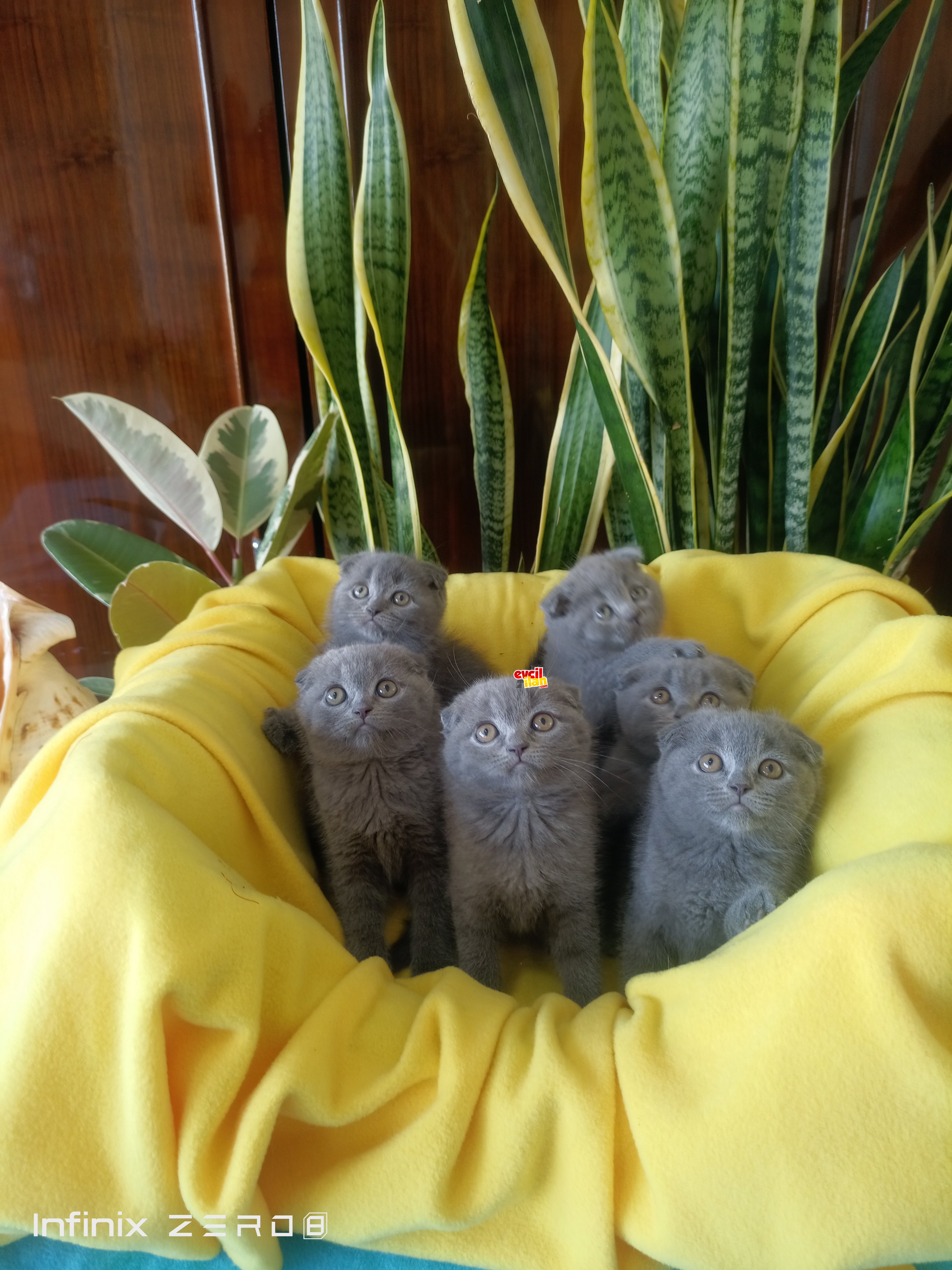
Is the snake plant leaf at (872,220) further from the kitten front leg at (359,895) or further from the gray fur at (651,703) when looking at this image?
the kitten front leg at (359,895)

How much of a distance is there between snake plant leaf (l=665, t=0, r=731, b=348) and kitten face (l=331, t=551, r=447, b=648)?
58 centimetres

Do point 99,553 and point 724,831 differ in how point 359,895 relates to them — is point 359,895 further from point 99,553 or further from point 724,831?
point 99,553

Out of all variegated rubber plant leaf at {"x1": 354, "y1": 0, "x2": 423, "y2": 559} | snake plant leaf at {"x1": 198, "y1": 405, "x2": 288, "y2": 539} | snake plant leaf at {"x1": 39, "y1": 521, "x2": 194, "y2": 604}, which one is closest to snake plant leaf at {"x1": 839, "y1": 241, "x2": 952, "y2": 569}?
variegated rubber plant leaf at {"x1": 354, "y1": 0, "x2": 423, "y2": 559}

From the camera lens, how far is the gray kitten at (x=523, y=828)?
37.3 inches

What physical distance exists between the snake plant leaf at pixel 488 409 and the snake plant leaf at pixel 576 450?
10 cm

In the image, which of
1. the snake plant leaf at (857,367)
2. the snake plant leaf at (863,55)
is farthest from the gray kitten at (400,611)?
the snake plant leaf at (863,55)

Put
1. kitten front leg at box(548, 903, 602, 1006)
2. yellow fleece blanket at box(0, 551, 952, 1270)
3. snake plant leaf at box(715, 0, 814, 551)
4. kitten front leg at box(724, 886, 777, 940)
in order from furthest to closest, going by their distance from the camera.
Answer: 1. snake plant leaf at box(715, 0, 814, 551)
2. kitten front leg at box(548, 903, 602, 1006)
3. kitten front leg at box(724, 886, 777, 940)
4. yellow fleece blanket at box(0, 551, 952, 1270)

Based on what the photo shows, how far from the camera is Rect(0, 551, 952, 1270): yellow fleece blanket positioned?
634 mm

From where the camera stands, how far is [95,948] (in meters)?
0.70

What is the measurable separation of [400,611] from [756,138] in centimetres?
81

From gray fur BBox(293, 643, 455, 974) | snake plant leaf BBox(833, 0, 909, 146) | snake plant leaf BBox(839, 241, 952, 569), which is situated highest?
snake plant leaf BBox(833, 0, 909, 146)

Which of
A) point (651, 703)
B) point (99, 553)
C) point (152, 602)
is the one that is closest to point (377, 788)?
point (651, 703)

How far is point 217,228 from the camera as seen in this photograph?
6.05ft

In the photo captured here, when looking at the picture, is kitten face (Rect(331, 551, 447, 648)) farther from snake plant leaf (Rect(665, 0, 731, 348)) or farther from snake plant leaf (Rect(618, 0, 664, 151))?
snake plant leaf (Rect(618, 0, 664, 151))
